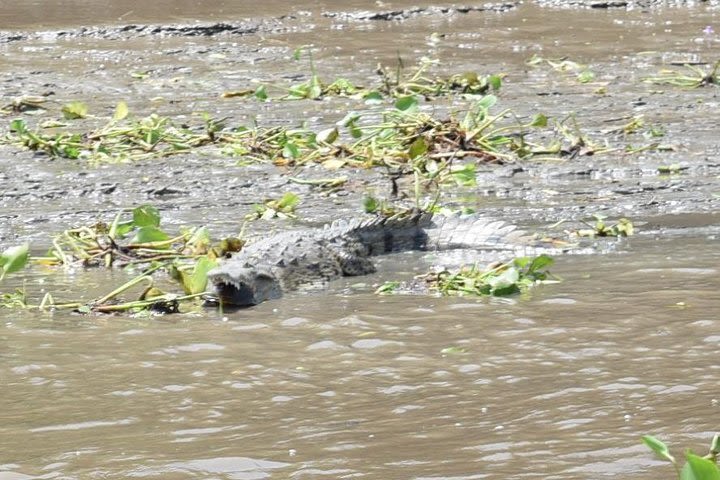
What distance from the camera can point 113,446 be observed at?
3.56m

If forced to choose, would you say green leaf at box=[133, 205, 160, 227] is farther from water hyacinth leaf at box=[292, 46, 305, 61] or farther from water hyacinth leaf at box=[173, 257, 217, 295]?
water hyacinth leaf at box=[292, 46, 305, 61]

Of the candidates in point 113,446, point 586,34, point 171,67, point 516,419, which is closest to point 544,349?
point 516,419

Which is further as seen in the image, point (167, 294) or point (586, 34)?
point (586, 34)

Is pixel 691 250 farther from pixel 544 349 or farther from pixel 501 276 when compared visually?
pixel 544 349

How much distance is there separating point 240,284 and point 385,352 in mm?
1050

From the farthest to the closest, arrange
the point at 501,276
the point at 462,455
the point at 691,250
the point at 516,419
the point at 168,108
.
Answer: the point at 168,108, the point at 691,250, the point at 501,276, the point at 516,419, the point at 462,455

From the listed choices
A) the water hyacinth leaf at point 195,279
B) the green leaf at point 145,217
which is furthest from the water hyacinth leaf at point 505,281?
the green leaf at point 145,217

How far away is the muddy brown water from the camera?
342cm

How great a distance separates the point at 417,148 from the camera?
788 cm

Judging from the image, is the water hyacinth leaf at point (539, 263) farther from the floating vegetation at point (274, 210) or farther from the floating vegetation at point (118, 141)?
the floating vegetation at point (118, 141)

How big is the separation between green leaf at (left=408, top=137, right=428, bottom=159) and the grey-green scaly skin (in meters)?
1.12

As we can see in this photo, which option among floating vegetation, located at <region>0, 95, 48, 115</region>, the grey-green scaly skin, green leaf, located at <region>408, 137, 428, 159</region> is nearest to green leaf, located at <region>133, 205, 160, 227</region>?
the grey-green scaly skin

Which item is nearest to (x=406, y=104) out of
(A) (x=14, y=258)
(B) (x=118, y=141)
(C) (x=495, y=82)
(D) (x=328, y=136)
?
(D) (x=328, y=136)

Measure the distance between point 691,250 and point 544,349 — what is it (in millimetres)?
1889
